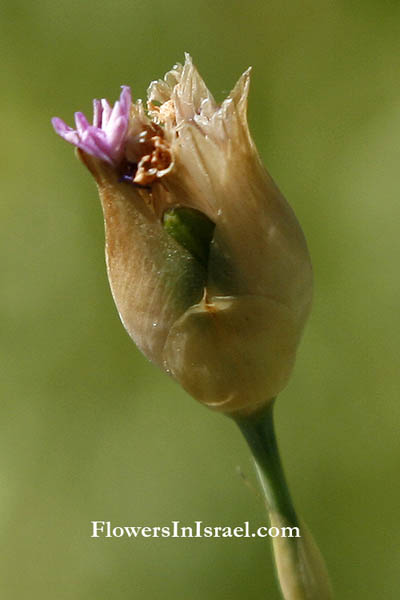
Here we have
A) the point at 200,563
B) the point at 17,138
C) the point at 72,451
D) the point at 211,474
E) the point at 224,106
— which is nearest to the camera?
the point at 224,106

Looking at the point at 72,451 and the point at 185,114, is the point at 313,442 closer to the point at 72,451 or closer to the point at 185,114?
the point at 72,451

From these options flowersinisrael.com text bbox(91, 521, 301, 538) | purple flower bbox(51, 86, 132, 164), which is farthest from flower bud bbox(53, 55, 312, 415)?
flowersinisrael.com text bbox(91, 521, 301, 538)

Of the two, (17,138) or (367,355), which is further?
(17,138)

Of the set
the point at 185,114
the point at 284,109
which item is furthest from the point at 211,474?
the point at 185,114

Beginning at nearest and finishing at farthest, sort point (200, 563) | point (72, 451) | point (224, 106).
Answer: point (224, 106)
point (200, 563)
point (72, 451)

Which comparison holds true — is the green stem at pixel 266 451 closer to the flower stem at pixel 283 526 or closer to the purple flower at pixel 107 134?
the flower stem at pixel 283 526

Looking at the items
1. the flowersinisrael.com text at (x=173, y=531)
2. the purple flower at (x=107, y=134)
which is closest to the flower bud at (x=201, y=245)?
the purple flower at (x=107, y=134)

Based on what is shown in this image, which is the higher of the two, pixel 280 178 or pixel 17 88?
pixel 17 88
